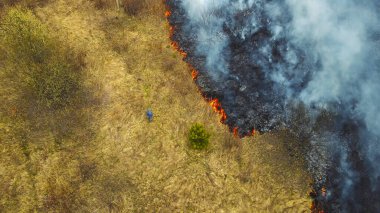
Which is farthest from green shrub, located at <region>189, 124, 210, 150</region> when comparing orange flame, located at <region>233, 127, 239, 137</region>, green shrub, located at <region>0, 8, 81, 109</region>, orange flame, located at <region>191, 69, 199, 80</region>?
green shrub, located at <region>0, 8, 81, 109</region>

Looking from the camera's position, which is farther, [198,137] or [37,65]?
[37,65]

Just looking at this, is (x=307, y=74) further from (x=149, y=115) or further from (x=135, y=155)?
(x=135, y=155)

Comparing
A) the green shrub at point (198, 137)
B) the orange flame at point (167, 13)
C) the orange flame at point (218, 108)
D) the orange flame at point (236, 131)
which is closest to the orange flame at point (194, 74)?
the orange flame at point (218, 108)

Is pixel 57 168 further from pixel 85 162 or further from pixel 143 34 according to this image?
pixel 143 34

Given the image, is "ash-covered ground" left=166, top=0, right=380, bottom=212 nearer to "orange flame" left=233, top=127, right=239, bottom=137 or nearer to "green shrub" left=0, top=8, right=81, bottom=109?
"orange flame" left=233, top=127, right=239, bottom=137

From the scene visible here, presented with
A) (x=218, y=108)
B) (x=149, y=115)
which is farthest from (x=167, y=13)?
(x=149, y=115)
